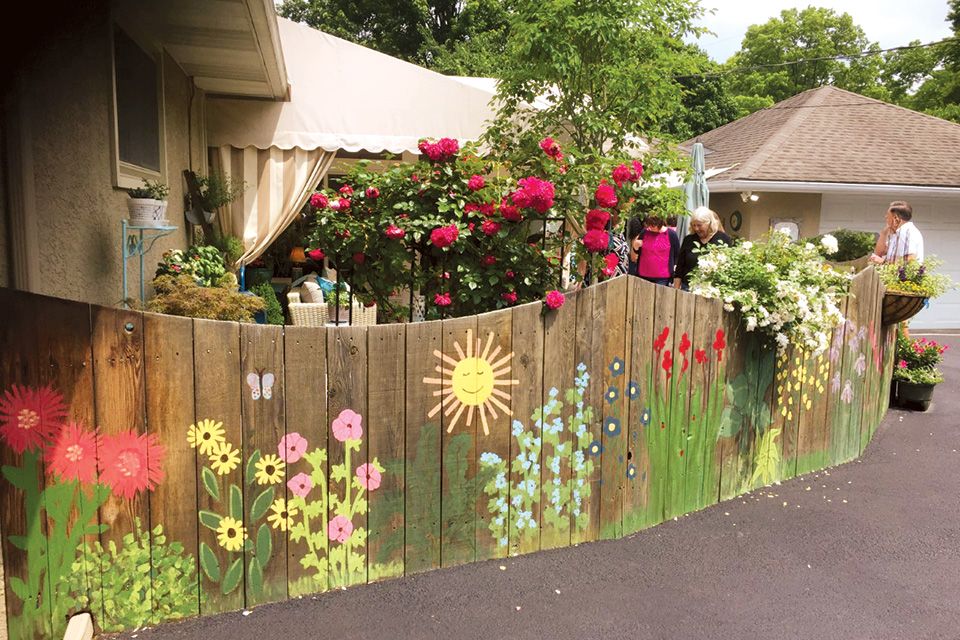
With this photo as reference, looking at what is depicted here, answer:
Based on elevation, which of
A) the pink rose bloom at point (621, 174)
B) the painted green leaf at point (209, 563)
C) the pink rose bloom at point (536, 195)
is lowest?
the painted green leaf at point (209, 563)

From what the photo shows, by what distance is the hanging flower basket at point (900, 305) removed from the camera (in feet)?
17.5

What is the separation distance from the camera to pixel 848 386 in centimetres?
495

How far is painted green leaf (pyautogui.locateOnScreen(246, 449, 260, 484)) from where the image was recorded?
8.59ft

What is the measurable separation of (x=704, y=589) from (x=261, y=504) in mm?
1872

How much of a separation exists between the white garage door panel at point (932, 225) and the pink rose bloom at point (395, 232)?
36.5 ft

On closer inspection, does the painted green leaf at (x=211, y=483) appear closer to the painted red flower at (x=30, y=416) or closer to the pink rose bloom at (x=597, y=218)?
the painted red flower at (x=30, y=416)

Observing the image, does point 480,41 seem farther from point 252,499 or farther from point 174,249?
point 252,499

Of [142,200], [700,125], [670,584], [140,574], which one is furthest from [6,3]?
[700,125]

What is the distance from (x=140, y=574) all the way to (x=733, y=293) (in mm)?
3231

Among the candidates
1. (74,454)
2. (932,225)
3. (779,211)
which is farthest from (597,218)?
(932,225)

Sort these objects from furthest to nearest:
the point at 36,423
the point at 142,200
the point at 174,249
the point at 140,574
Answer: the point at 174,249, the point at 142,200, the point at 140,574, the point at 36,423

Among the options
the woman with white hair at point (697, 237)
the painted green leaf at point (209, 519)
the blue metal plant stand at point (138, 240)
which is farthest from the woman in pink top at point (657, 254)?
the painted green leaf at point (209, 519)

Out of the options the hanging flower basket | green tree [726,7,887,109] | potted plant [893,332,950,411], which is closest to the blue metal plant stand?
the hanging flower basket

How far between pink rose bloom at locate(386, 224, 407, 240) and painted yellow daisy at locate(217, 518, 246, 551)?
1576 mm
